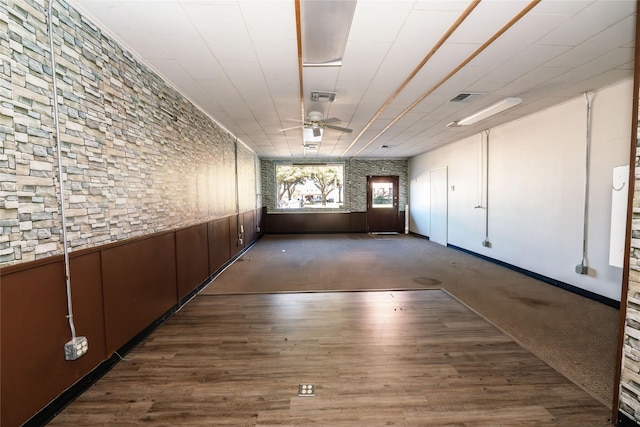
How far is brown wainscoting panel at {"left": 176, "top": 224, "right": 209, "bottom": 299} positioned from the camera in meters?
3.61

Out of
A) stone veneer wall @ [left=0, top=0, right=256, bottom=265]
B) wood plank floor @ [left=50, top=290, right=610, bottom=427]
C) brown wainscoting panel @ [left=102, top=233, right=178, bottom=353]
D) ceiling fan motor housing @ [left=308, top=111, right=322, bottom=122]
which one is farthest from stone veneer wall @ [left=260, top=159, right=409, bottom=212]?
wood plank floor @ [left=50, top=290, right=610, bottom=427]

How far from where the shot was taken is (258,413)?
182 centimetres

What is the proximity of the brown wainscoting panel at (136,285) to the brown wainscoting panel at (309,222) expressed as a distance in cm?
711

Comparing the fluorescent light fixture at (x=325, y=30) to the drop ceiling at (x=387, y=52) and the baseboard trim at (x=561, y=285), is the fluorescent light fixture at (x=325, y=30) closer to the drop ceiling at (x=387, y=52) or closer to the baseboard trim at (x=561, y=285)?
the drop ceiling at (x=387, y=52)

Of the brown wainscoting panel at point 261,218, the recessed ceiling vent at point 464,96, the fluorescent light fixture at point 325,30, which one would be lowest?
the brown wainscoting panel at point 261,218

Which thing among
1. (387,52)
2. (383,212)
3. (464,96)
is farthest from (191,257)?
(383,212)

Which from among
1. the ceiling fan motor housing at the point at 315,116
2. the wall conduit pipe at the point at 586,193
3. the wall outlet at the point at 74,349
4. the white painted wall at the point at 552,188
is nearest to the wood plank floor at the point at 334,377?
the wall outlet at the point at 74,349

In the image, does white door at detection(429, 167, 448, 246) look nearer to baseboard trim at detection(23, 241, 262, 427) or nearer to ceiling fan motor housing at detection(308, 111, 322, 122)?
ceiling fan motor housing at detection(308, 111, 322, 122)

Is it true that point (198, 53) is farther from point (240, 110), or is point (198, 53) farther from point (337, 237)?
point (337, 237)

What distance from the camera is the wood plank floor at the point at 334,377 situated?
179 cm

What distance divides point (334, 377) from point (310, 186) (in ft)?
28.5

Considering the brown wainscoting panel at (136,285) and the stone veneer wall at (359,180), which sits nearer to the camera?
the brown wainscoting panel at (136,285)

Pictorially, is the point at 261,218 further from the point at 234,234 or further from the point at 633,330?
the point at 633,330

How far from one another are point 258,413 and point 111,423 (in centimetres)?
92
